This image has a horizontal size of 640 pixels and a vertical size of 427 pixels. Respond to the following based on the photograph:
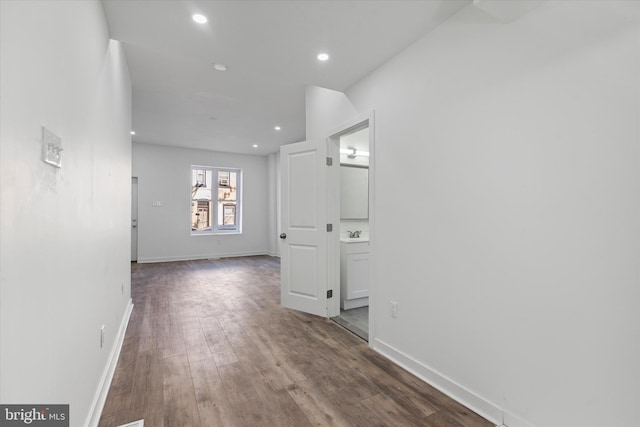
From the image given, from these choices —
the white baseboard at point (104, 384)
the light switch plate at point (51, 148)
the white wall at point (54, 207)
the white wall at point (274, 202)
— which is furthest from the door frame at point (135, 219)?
the light switch plate at point (51, 148)

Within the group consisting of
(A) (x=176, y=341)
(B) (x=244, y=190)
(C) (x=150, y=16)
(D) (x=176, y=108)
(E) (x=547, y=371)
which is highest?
(D) (x=176, y=108)

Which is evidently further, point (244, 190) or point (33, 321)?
point (244, 190)

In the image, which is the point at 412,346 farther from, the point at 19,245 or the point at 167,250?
the point at 167,250

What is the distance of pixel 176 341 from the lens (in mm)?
2727

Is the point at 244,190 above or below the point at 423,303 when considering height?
above

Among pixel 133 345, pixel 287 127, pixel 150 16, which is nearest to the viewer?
pixel 150 16

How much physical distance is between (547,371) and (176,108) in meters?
5.15

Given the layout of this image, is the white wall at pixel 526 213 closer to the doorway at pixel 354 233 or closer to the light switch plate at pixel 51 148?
the doorway at pixel 354 233

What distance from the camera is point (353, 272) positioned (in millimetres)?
3684

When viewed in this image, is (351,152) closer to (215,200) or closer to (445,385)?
(445,385)

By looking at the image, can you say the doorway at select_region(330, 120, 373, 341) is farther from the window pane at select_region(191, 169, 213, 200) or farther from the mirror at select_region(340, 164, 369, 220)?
the window pane at select_region(191, 169, 213, 200)

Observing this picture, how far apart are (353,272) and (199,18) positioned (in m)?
2.92

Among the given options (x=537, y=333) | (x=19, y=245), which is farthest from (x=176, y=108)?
(x=537, y=333)

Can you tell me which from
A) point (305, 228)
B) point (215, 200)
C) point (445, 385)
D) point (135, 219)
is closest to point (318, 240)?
point (305, 228)
